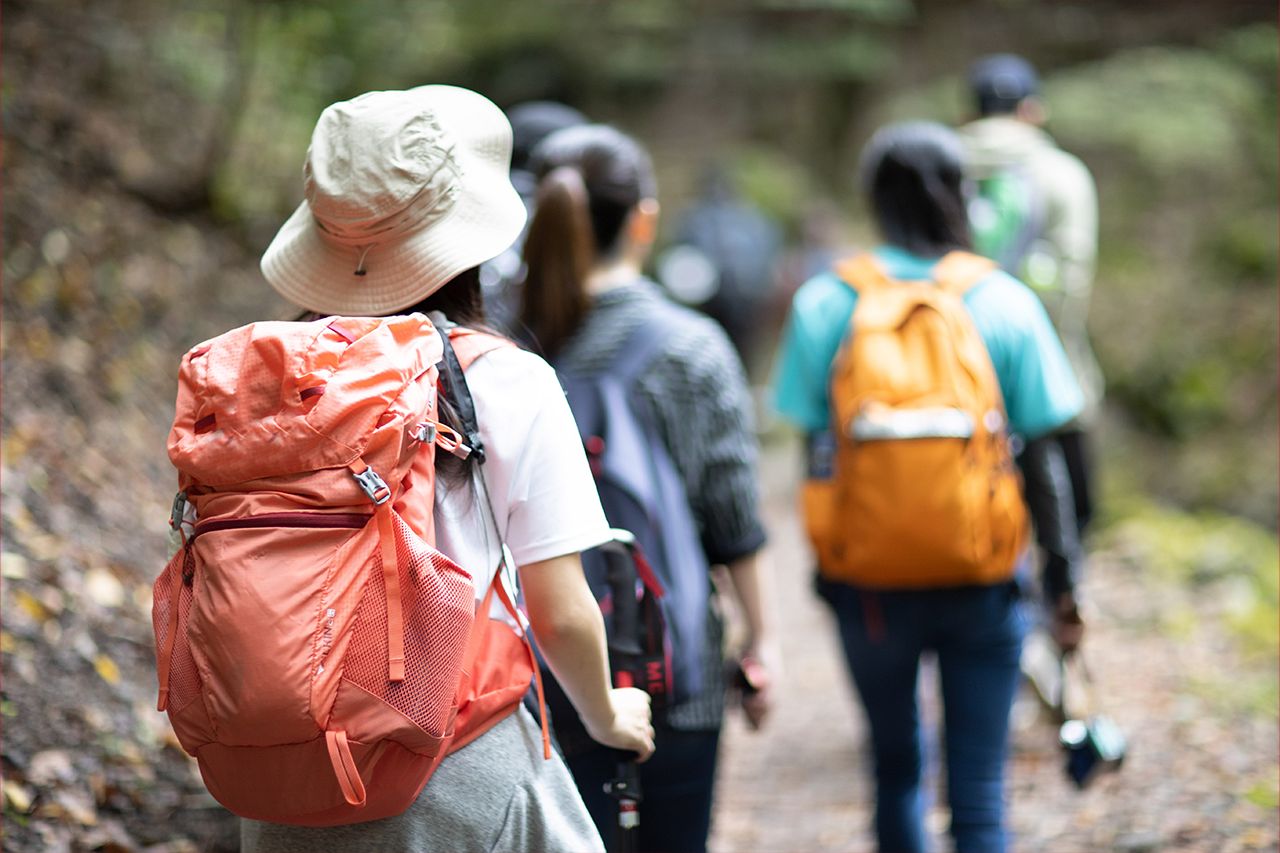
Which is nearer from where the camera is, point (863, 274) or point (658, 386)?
point (658, 386)

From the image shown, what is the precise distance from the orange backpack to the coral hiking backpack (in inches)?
60.5

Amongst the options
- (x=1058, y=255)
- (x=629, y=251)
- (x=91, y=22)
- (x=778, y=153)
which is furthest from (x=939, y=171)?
(x=778, y=153)

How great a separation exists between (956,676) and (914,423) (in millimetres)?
702

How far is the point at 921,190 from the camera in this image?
10.2 ft

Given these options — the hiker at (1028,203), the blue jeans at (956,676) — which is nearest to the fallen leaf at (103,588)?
the blue jeans at (956,676)

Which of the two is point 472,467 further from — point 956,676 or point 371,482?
point 956,676

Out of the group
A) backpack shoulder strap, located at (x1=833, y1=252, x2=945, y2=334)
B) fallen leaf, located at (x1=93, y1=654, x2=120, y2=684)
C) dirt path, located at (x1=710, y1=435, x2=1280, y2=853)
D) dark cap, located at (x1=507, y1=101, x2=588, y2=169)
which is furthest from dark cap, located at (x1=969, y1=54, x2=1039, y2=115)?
fallen leaf, located at (x1=93, y1=654, x2=120, y2=684)

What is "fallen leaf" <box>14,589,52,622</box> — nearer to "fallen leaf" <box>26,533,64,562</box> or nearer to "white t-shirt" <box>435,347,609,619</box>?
"fallen leaf" <box>26,533,64,562</box>

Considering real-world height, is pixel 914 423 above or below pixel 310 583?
below

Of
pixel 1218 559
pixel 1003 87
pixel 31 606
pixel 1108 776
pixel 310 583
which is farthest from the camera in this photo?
pixel 1218 559

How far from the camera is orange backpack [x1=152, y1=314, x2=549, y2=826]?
4.76 feet

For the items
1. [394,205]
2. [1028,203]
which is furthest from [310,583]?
[1028,203]

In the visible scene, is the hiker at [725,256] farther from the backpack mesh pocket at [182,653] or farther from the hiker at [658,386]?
the backpack mesh pocket at [182,653]

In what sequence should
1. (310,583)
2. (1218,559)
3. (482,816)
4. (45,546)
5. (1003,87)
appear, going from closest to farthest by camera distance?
(310,583)
(482,816)
(45,546)
(1003,87)
(1218,559)
